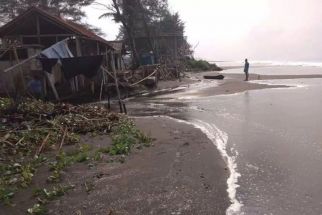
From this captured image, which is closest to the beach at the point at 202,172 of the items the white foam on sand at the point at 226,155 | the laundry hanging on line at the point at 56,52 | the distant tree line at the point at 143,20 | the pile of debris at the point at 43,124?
the white foam on sand at the point at 226,155

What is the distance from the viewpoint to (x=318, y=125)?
1365 cm

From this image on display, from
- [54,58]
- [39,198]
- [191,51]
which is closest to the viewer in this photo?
[39,198]

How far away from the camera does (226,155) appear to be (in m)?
9.95

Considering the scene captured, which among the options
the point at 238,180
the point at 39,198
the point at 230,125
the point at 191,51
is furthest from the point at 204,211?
the point at 191,51

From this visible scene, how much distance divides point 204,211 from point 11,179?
3.69 metres

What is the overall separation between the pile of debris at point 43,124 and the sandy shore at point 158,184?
209cm

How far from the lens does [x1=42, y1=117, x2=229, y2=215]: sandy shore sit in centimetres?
661

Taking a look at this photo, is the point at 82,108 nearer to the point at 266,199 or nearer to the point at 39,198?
the point at 39,198

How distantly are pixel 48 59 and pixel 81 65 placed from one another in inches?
70.5

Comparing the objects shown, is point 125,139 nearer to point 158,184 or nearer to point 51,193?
point 158,184

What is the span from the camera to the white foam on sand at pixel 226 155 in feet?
22.1

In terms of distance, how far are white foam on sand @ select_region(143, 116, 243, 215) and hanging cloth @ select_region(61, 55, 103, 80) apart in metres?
4.87

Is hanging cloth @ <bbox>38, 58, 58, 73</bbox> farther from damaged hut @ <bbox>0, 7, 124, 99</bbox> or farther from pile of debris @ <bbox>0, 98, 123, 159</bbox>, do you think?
pile of debris @ <bbox>0, 98, 123, 159</bbox>

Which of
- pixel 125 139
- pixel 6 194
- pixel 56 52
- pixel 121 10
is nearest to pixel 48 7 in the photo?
pixel 121 10
